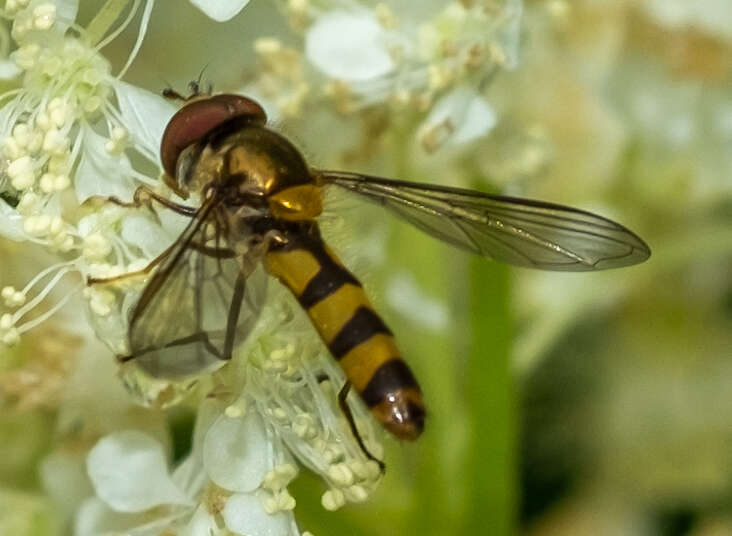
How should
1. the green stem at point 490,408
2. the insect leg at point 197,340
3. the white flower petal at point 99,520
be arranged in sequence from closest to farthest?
1. the insect leg at point 197,340
2. the white flower petal at point 99,520
3. the green stem at point 490,408

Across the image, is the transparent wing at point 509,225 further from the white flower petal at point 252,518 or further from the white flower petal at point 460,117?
the white flower petal at point 252,518

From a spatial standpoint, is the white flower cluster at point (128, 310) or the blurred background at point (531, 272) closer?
the white flower cluster at point (128, 310)

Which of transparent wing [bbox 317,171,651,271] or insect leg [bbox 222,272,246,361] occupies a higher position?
transparent wing [bbox 317,171,651,271]

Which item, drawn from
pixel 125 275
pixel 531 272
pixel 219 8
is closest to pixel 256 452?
pixel 125 275

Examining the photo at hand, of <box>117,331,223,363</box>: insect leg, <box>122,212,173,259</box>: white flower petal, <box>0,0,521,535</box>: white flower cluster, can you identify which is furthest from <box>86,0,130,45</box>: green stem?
<box>117,331,223,363</box>: insect leg

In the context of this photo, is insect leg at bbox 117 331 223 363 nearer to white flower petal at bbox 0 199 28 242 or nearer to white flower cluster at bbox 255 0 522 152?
white flower petal at bbox 0 199 28 242

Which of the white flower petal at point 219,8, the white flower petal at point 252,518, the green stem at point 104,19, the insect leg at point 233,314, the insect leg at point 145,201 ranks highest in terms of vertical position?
the green stem at point 104,19

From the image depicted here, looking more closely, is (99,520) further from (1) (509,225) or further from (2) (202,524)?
(1) (509,225)

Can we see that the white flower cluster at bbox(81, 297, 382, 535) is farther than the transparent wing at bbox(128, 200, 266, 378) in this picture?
Yes

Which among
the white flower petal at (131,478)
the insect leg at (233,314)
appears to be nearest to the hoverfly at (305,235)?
the insect leg at (233,314)
